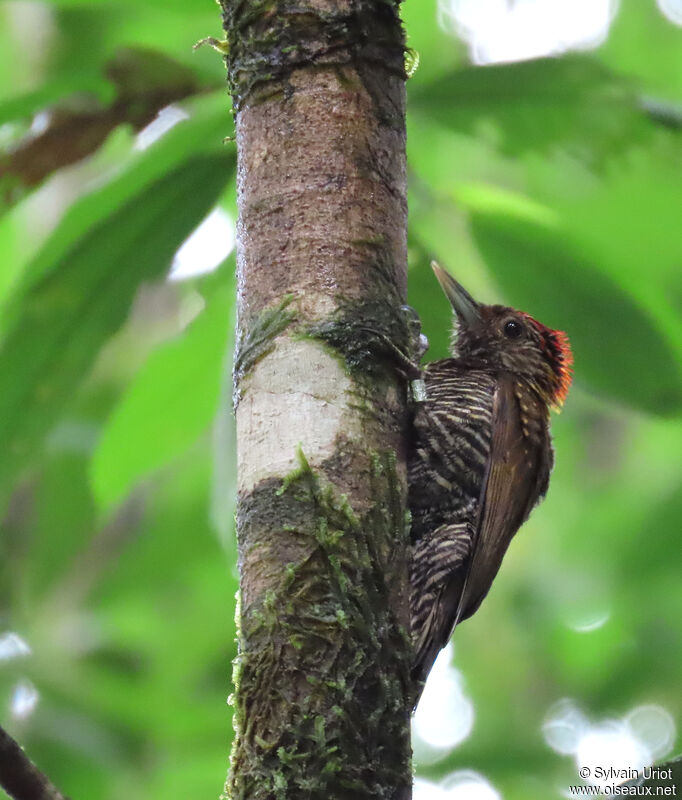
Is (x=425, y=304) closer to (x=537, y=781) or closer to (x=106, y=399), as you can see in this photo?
(x=106, y=399)

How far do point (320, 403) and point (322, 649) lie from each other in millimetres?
409

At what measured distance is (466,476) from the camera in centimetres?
351

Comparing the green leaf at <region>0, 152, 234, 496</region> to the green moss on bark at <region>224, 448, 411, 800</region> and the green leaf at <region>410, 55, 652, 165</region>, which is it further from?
the green moss on bark at <region>224, 448, 411, 800</region>

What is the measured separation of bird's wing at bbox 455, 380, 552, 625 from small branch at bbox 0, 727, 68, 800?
1893 millimetres

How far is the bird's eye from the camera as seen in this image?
14.2 ft

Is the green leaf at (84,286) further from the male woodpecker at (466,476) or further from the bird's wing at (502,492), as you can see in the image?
the bird's wing at (502,492)

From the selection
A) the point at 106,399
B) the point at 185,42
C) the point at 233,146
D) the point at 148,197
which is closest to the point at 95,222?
the point at 148,197

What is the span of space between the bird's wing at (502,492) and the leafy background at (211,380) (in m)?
0.37

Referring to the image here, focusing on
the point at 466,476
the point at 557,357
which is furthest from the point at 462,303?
the point at 466,476

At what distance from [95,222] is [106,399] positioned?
241cm

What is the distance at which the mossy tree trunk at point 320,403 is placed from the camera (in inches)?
68.8

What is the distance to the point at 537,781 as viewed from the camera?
5.84 m

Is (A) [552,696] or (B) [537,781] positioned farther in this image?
(A) [552,696]

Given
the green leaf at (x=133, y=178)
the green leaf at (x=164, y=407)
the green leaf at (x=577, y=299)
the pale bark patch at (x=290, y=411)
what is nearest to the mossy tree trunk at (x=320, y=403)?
the pale bark patch at (x=290, y=411)
